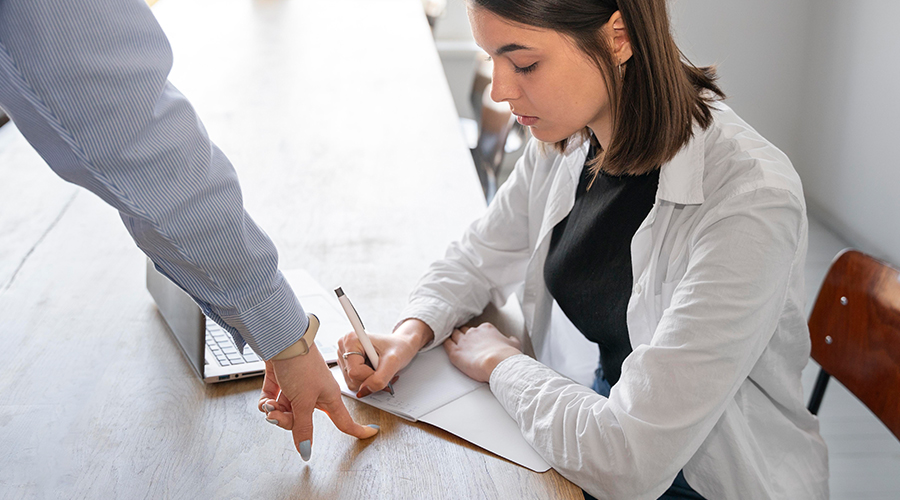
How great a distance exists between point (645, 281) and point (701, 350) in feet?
0.55

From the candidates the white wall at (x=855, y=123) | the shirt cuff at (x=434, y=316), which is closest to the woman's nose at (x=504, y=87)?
the shirt cuff at (x=434, y=316)

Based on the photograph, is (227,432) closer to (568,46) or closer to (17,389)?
(17,389)

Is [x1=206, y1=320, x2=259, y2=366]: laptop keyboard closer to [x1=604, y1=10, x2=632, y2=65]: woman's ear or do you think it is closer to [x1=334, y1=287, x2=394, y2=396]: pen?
[x1=334, y1=287, x2=394, y2=396]: pen

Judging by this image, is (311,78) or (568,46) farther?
(311,78)

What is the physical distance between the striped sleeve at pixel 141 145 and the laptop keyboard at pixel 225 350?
0.60 ft

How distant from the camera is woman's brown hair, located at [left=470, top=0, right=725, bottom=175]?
2.90ft

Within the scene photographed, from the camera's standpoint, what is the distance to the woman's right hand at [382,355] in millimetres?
930

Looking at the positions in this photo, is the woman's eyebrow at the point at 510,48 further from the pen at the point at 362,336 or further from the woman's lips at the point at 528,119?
the pen at the point at 362,336

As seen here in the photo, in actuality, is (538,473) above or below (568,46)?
below

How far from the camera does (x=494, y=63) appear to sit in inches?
38.4

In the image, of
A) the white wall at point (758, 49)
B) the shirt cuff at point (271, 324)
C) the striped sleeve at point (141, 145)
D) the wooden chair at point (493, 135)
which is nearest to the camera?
the striped sleeve at point (141, 145)

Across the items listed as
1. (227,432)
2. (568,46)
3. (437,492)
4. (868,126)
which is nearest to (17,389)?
(227,432)

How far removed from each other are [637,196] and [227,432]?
644 mm

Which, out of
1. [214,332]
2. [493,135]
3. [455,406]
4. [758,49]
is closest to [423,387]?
[455,406]
